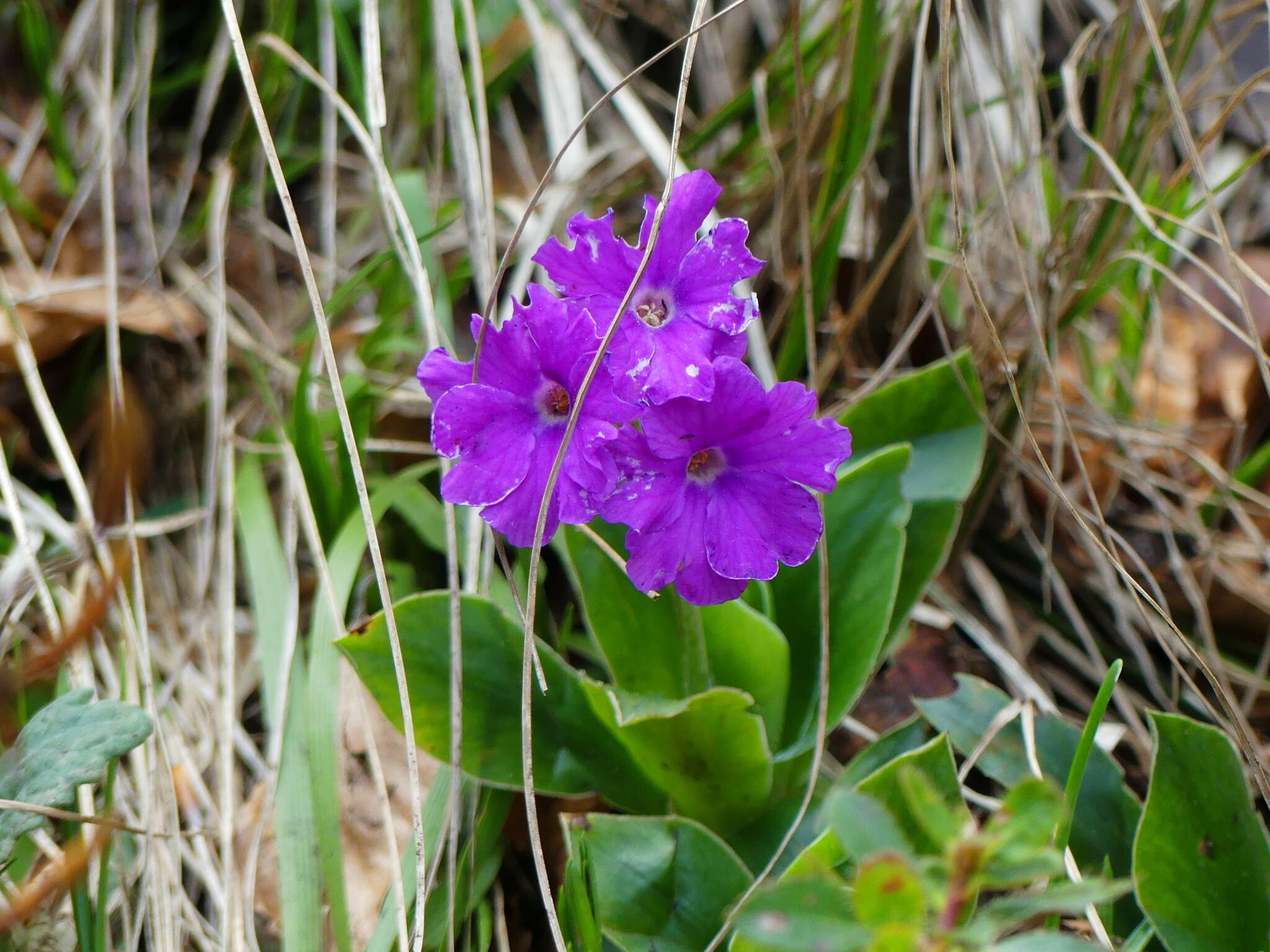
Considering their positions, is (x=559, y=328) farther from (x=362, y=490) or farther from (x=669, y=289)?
(x=362, y=490)

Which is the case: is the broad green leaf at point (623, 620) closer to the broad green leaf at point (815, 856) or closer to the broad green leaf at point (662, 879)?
the broad green leaf at point (662, 879)

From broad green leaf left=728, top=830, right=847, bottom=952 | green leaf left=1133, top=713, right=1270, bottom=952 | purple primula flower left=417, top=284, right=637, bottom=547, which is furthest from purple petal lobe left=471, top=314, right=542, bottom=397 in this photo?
green leaf left=1133, top=713, right=1270, bottom=952

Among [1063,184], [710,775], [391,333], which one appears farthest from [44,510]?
[1063,184]

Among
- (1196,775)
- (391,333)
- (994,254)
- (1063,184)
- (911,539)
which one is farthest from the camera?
(1063,184)

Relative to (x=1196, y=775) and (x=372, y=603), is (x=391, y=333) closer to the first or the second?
(x=372, y=603)

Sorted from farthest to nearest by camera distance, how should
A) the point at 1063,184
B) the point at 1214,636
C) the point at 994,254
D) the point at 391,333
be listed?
the point at 1063,184 → the point at 994,254 → the point at 391,333 → the point at 1214,636

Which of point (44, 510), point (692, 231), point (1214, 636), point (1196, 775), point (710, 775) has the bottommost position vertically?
point (1214, 636)
